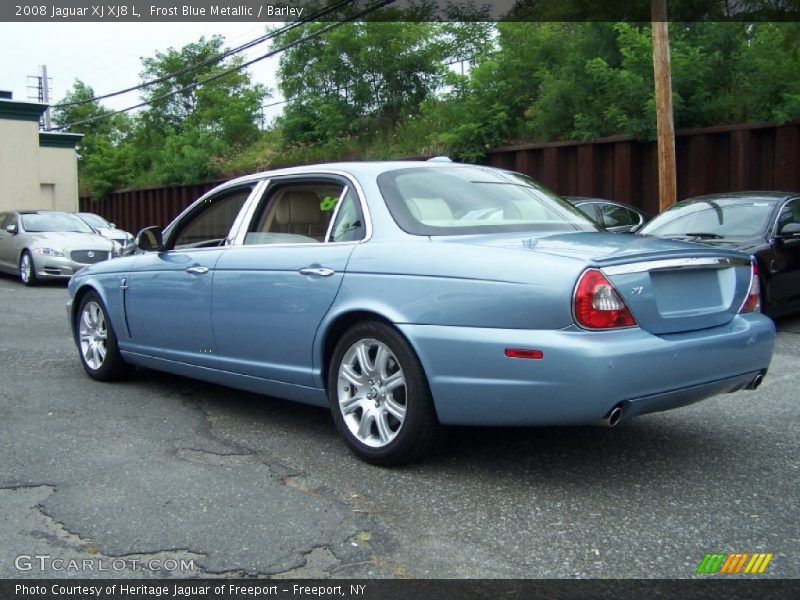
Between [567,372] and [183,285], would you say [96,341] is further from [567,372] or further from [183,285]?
[567,372]

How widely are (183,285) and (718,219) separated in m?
6.28

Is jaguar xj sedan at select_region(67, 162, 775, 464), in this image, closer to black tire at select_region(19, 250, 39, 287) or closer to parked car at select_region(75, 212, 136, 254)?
black tire at select_region(19, 250, 39, 287)

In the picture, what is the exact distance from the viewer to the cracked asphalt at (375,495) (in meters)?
3.23

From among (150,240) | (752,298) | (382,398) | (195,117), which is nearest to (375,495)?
(382,398)

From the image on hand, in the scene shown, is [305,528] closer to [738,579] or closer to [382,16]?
[738,579]

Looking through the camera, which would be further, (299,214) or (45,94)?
(45,94)

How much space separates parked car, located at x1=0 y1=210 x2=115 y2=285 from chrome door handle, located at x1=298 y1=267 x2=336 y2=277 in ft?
40.6

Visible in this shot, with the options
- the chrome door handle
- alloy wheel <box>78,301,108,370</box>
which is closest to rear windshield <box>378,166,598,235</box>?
Result: the chrome door handle

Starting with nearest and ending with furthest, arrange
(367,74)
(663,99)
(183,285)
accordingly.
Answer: (183,285) < (663,99) < (367,74)

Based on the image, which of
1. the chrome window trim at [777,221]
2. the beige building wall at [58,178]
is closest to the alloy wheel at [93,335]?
the chrome window trim at [777,221]

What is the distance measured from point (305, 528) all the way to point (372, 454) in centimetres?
82

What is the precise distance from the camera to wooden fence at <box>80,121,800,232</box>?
14914mm

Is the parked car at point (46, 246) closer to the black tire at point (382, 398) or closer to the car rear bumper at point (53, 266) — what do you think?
the car rear bumper at point (53, 266)

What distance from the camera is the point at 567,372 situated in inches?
144
